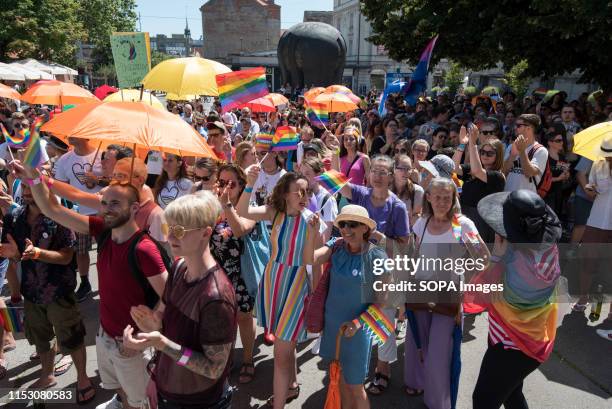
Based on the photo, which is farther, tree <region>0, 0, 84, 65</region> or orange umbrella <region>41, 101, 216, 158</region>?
tree <region>0, 0, 84, 65</region>

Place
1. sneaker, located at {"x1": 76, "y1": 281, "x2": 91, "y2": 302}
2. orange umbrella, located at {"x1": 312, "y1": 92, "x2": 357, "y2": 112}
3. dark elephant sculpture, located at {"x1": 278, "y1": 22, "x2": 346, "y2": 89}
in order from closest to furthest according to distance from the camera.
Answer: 1. sneaker, located at {"x1": 76, "y1": 281, "x2": 91, "y2": 302}
2. orange umbrella, located at {"x1": 312, "y1": 92, "x2": 357, "y2": 112}
3. dark elephant sculpture, located at {"x1": 278, "y1": 22, "x2": 346, "y2": 89}

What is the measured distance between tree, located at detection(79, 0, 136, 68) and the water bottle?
43.6m

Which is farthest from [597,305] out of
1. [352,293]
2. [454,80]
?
[454,80]

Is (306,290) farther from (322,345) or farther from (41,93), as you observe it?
(41,93)

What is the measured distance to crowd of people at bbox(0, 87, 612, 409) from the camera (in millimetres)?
2234

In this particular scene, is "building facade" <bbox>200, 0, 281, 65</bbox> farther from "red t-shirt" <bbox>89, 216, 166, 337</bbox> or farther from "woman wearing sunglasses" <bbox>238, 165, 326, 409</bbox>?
"red t-shirt" <bbox>89, 216, 166, 337</bbox>

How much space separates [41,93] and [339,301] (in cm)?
688

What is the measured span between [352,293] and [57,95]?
22.6ft

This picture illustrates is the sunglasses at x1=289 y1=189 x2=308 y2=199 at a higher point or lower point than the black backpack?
higher

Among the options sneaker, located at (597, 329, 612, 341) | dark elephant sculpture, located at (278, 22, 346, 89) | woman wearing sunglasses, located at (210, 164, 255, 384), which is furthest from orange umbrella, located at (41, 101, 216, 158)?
dark elephant sculpture, located at (278, 22, 346, 89)

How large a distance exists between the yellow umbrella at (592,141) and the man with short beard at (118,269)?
3751 mm

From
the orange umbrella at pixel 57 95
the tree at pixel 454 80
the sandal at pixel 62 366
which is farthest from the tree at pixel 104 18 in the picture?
the sandal at pixel 62 366

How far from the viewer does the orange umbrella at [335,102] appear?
9.47 metres

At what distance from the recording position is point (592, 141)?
4.25 meters
